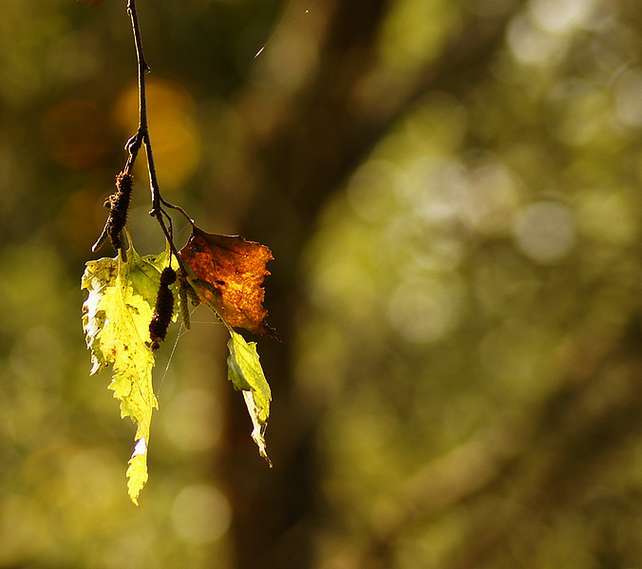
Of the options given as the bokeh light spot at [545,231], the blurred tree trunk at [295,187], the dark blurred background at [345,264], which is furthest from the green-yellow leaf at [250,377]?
the bokeh light spot at [545,231]

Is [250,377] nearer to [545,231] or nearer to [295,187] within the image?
[295,187]

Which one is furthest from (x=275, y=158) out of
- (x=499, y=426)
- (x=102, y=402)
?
(x=102, y=402)

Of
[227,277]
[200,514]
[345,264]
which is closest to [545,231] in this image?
[345,264]

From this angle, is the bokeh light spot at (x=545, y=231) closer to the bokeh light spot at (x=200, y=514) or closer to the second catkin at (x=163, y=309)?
the bokeh light spot at (x=200, y=514)

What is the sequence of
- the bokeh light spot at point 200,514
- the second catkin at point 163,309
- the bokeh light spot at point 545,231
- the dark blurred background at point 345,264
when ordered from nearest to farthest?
the second catkin at point 163,309 < the dark blurred background at point 345,264 < the bokeh light spot at point 200,514 < the bokeh light spot at point 545,231

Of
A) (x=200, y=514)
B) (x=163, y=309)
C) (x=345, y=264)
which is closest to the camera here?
(x=163, y=309)

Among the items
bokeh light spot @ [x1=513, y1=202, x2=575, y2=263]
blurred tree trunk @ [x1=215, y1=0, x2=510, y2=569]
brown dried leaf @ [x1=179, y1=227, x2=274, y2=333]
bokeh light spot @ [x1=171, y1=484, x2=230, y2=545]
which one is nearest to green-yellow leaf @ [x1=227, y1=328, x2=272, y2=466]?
brown dried leaf @ [x1=179, y1=227, x2=274, y2=333]

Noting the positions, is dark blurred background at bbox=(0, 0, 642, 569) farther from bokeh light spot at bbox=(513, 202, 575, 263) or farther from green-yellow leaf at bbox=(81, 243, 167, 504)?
green-yellow leaf at bbox=(81, 243, 167, 504)
